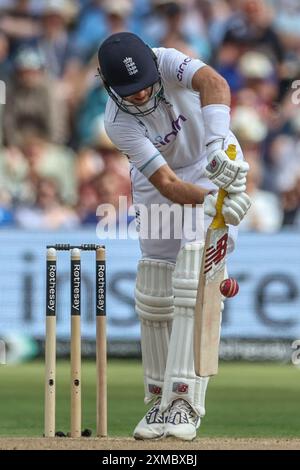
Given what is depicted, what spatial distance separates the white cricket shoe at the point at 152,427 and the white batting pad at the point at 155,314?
20 centimetres

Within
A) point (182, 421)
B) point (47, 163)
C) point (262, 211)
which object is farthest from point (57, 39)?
point (182, 421)

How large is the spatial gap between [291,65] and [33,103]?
103 inches

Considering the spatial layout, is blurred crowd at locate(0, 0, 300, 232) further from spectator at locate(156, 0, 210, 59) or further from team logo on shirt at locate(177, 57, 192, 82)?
team logo on shirt at locate(177, 57, 192, 82)

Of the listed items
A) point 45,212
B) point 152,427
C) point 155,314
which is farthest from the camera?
point 45,212

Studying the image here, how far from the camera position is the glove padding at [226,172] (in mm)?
4957

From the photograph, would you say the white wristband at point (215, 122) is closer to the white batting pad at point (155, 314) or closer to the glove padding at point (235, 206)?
the glove padding at point (235, 206)

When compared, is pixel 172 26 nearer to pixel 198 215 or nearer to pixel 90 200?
pixel 90 200

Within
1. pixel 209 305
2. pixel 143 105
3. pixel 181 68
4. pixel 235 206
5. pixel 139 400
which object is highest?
pixel 181 68

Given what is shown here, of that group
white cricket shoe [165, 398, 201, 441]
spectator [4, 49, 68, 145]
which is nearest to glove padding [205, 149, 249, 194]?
white cricket shoe [165, 398, 201, 441]

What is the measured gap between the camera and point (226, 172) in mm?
4965

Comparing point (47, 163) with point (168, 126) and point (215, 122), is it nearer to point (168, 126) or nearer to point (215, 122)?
point (168, 126)

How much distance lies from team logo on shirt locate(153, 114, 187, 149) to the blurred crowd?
5.65 metres

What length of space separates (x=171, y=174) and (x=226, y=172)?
14.6 inches

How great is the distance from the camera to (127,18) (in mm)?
12383
